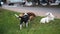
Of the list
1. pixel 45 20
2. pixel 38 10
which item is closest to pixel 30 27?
pixel 45 20

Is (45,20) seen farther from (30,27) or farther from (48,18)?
(30,27)

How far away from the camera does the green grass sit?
199 cm

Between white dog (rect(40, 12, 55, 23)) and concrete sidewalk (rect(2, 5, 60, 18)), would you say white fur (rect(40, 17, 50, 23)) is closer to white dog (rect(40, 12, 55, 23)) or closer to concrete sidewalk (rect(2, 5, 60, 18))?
white dog (rect(40, 12, 55, 23))

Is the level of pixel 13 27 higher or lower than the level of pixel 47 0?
lower

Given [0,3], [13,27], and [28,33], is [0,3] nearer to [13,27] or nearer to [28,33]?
[13,27]

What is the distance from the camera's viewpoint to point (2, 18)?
2.44 m

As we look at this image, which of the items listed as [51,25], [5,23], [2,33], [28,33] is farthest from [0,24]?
[51,25]

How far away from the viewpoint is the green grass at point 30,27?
6.53ft

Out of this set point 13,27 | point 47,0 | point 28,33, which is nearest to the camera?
point 28,33

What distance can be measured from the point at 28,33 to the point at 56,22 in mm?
382

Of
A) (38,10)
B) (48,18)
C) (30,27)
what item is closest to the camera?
(30,27)

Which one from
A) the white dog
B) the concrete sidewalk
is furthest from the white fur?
the concrete sidewalk

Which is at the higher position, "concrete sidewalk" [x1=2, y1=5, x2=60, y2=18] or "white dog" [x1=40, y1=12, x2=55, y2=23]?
"concrete sidewalk" [x1=2, y1=5, x2=60, y2=18]

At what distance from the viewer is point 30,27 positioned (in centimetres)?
213
